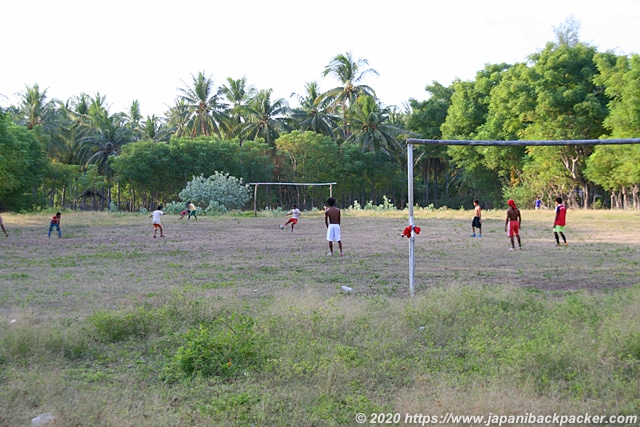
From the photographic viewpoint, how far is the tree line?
40.0 meters

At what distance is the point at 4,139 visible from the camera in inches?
1191

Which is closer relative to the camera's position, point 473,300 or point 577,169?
point 473,300

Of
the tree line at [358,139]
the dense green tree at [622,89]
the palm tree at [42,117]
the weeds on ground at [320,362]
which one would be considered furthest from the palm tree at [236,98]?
the weeds on ground at [320,362]

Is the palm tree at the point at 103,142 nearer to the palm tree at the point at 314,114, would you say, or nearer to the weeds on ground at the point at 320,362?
the palm tree at the point at 314,114

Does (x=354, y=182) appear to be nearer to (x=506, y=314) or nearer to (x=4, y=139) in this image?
(x=4, y=139)

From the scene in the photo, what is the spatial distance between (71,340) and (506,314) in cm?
473

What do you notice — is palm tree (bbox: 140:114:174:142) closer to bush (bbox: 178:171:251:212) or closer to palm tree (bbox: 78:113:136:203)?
palm tree (bbox: 78:113:136:203)

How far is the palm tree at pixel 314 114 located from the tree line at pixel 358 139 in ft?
0.41

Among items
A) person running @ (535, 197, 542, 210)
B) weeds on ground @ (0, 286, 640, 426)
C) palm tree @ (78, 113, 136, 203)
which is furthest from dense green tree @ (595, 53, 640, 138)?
palm tree @ (78, 113, 136, 203)

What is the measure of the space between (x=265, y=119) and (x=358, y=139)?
27.3ft

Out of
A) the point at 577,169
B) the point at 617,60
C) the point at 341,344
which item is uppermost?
the point at 617,60

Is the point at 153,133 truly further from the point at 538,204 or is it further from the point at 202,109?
the point at 538,204

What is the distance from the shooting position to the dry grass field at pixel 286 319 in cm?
468

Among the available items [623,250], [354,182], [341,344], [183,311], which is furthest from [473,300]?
[354,182]
